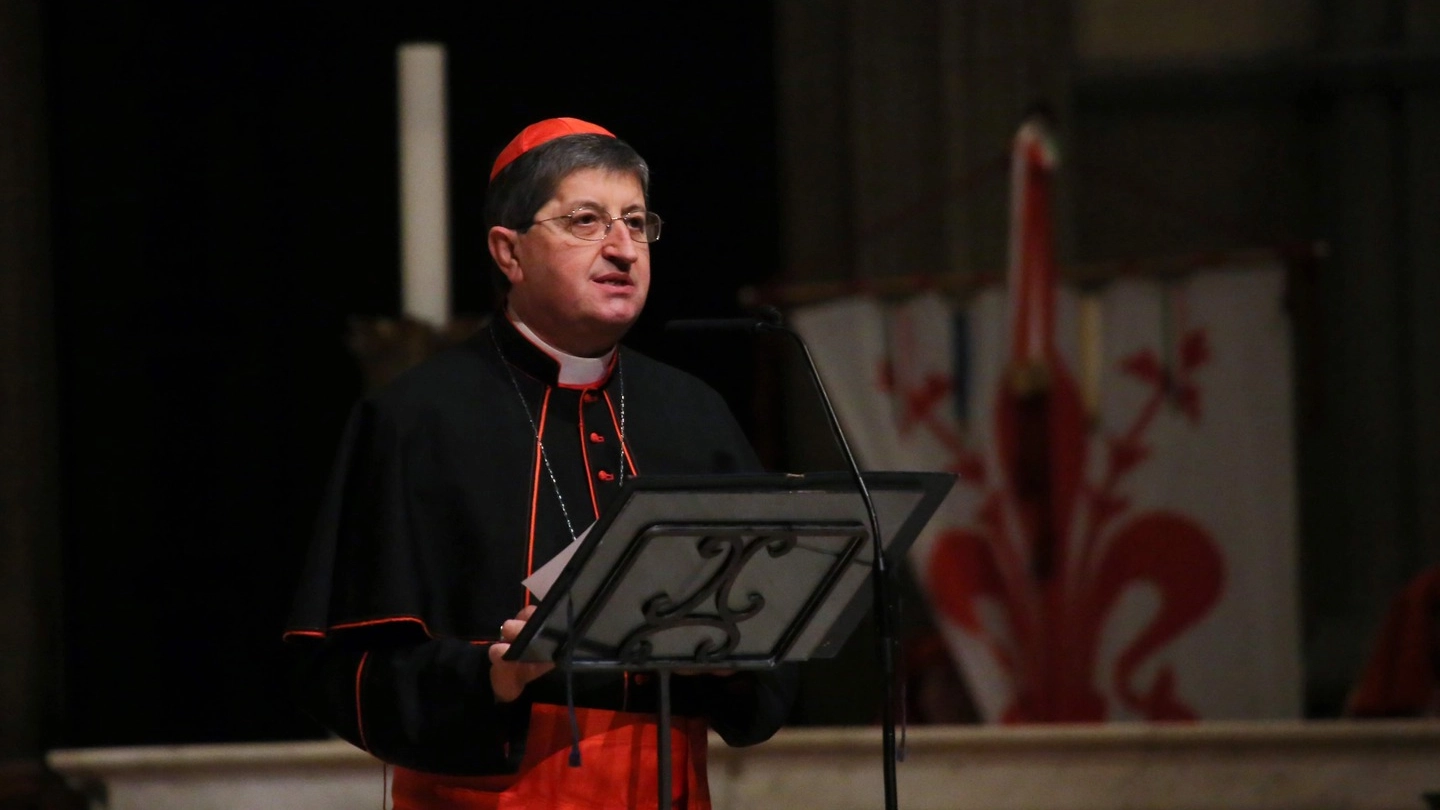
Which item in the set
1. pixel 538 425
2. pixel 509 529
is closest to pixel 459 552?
pixel 509 529

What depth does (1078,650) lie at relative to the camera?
5.52 m

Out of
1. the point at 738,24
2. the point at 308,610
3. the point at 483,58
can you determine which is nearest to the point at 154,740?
the point at 483,58

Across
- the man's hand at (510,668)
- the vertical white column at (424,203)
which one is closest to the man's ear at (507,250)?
the man's hand at (510,668)

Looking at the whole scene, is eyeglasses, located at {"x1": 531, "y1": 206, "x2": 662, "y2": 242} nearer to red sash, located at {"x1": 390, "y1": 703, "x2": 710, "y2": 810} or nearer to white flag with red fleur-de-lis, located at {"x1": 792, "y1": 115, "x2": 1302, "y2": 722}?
red sash, located at {"x1": 390, "y1": 703, "x2": 710, "y2": 810}

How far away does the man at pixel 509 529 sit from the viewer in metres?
2.43

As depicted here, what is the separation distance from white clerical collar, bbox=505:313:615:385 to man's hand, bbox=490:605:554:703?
0.43 m

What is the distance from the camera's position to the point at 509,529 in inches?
99.7

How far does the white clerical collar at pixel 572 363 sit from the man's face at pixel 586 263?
0.06m

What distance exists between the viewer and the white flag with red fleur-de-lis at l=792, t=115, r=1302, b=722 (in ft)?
18.0

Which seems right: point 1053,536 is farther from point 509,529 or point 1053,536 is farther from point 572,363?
point 509,529

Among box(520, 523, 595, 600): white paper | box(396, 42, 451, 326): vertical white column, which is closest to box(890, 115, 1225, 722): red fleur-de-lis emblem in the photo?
box(396, 42, 451, 326): vertical white column

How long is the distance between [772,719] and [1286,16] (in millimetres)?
5169

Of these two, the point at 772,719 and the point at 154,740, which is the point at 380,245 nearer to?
the point at 154,740

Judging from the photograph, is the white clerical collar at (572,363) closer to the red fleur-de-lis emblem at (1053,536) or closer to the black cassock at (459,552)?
the black cassock at (459,552)
